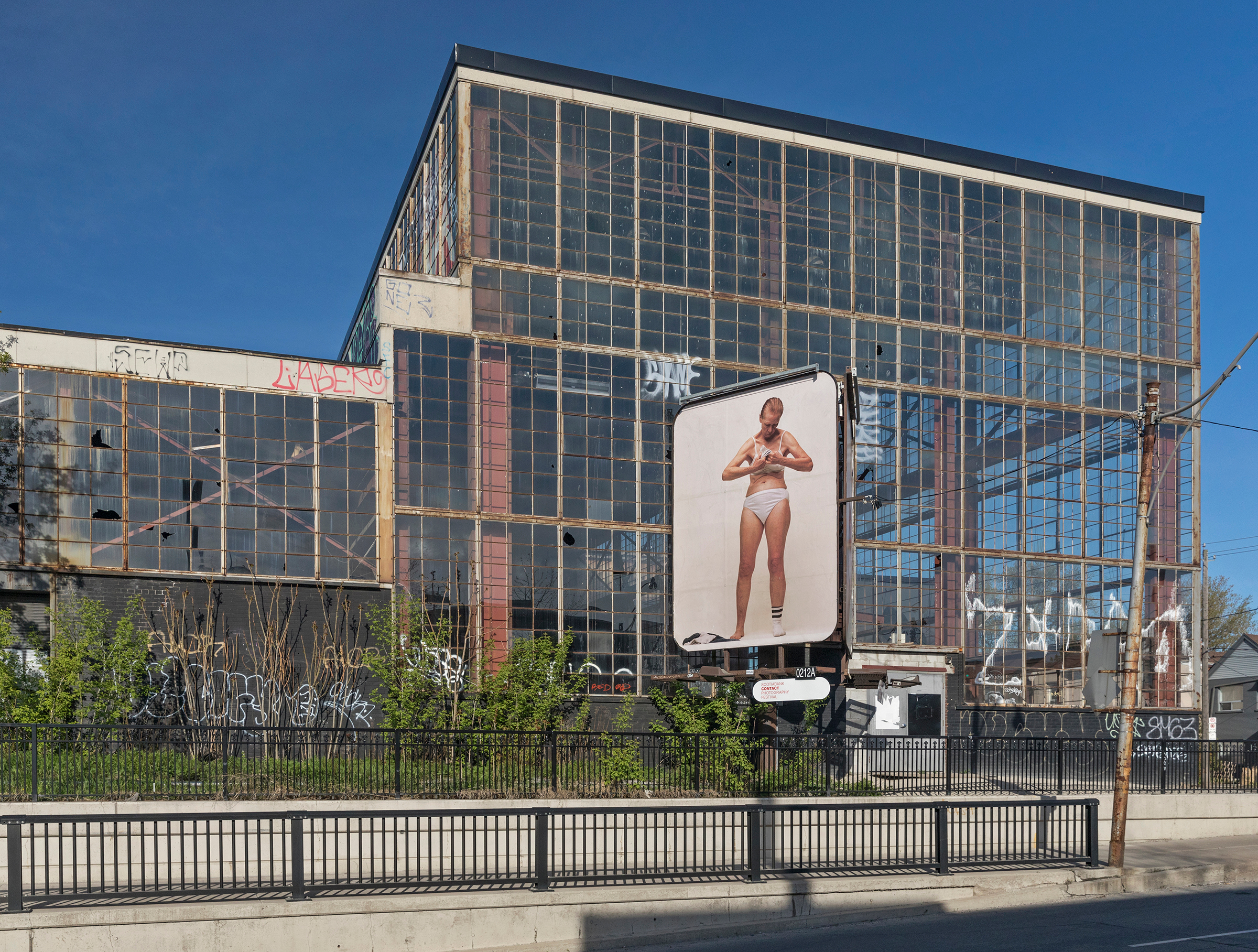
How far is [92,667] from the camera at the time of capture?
24.9 m

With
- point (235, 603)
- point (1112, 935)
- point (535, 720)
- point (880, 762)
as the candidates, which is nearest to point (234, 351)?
point (235, 603)

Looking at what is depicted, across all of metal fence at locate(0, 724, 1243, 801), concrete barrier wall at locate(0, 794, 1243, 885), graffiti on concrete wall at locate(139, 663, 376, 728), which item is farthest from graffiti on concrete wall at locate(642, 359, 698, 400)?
concrete barrier wall at locate(0, 794, 1243, 885)

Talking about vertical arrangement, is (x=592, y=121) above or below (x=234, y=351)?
above

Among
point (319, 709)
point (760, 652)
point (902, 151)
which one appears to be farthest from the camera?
point (902, 151)

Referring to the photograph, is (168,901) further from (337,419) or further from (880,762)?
(337,419)

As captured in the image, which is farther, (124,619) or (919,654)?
(919,654)

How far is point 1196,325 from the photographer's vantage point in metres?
41.6

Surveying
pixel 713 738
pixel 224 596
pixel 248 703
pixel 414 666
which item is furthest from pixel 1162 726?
pixel 224 596

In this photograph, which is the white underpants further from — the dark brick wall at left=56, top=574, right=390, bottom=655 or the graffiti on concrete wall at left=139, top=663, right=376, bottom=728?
the dark brick wall at left=56, top=574, right=390, bottom=655

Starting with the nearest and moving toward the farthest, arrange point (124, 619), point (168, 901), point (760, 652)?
point (168, 901), point (760, 652), point (124, 619)

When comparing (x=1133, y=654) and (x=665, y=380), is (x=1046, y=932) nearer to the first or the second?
(x=1133, y=654)

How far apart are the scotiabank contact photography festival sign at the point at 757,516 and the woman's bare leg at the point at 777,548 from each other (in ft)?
0.06

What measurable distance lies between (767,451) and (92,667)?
15246mm

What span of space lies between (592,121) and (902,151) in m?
10.8
